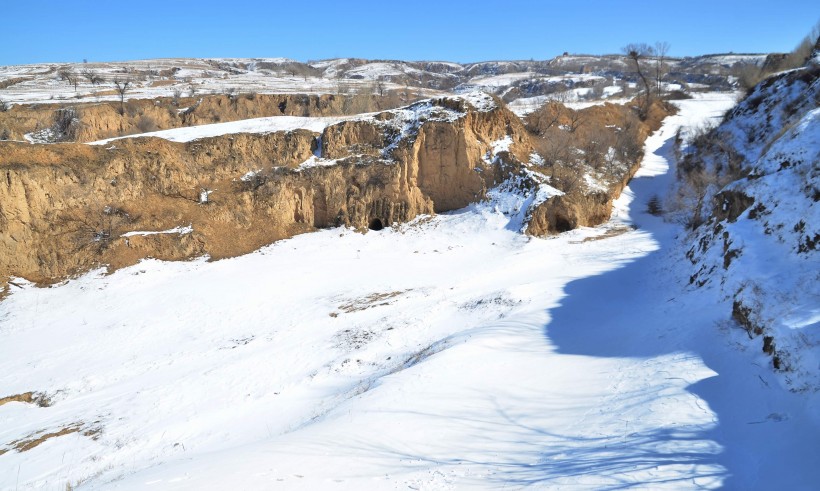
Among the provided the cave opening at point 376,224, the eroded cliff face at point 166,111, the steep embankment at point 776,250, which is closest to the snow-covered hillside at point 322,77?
the eroded cliff face at point 166,111

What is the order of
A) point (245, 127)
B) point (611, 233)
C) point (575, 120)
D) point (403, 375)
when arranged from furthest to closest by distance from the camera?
point (575, 120), point (245, 127), point (611, 233), point (403, 375)

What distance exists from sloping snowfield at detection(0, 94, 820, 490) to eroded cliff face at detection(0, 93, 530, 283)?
1.79 metres

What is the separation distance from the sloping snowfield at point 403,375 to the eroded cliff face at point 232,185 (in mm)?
1794

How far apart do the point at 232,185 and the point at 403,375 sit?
1863 cm

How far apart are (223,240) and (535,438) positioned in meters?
19.5

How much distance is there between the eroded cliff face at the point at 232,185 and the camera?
20000 mm

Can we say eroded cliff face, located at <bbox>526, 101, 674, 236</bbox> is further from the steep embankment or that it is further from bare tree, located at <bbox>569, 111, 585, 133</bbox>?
the steep embankment

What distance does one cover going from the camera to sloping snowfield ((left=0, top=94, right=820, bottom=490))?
6.62 meters

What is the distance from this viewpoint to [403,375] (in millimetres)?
11156

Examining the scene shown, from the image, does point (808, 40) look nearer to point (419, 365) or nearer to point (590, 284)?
point (590, 284)

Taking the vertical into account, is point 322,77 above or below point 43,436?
above

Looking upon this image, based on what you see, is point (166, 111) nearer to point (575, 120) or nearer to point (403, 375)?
point (575, 120)

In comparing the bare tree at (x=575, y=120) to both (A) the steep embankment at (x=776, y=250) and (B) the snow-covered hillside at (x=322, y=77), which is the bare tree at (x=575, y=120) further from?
(B) the snow-covered hillside at (x=322, y=77)

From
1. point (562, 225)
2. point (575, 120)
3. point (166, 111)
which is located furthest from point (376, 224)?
point (166, 111)
